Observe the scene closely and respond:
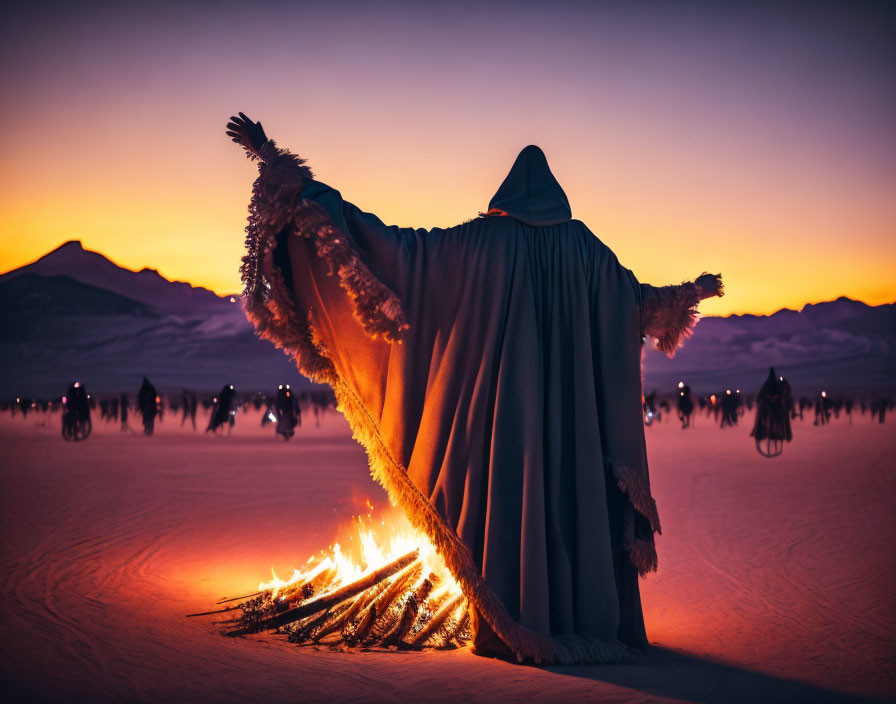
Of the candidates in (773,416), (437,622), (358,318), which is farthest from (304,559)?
(773,416)

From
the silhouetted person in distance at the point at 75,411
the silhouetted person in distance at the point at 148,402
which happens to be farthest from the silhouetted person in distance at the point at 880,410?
the silhouetted person in distance at the point at 75,411

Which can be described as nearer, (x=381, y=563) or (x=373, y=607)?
(x=373, y=607)

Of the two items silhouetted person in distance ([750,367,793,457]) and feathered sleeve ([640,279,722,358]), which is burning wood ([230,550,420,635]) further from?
silhouetted person in distance ([750,367,793,457])

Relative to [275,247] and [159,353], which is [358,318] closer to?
[275,247]

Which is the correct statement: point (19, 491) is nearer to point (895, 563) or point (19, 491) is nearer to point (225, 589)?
point (225, 589)

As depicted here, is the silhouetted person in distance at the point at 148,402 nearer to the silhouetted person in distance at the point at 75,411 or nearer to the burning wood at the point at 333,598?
the silhouetted person in distance at the point at 75,411

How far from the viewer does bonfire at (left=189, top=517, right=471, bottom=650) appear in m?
4.99

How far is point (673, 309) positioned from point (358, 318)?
1.79 meters

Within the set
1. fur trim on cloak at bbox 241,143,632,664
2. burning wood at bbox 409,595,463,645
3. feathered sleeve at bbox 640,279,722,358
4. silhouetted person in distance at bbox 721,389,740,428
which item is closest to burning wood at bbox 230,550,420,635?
burning wood at bbox 409,595,463,645

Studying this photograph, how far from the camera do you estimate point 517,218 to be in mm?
5031

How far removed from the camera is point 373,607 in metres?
5.11

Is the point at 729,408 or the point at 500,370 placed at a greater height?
the point at 500,370

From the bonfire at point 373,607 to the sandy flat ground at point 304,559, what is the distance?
0.66ft

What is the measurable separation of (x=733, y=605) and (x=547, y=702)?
3119 mm
